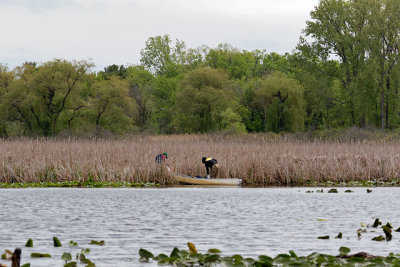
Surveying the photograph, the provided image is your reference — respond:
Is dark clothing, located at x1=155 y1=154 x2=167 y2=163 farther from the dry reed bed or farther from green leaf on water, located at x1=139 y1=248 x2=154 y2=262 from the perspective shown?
green leaf on water, located at x1=139 y1=248 x2=154 y2=262

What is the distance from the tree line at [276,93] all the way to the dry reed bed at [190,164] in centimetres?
3046

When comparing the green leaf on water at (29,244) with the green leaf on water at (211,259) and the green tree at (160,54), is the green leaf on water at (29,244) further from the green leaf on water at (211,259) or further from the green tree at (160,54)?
the green tree at (160,54)

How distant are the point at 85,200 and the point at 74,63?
5015 cm

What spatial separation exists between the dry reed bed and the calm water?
11.4 feet

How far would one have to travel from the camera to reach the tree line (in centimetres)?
5662

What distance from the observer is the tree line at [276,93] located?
56625 mm

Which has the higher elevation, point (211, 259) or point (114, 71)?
point (114, 71)

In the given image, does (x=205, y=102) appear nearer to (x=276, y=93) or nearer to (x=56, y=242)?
(x=276, y=93)

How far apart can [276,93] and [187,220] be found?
50.0 meters

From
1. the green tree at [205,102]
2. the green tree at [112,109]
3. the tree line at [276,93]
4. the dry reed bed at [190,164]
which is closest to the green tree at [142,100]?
the tree line at [276,93]

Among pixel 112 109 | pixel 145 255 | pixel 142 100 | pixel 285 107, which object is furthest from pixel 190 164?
pixel 142 100

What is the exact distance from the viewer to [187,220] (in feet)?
42.1

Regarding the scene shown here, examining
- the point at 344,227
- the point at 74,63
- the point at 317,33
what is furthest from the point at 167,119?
the point at 344,227

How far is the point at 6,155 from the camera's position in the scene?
2536 centimetres
